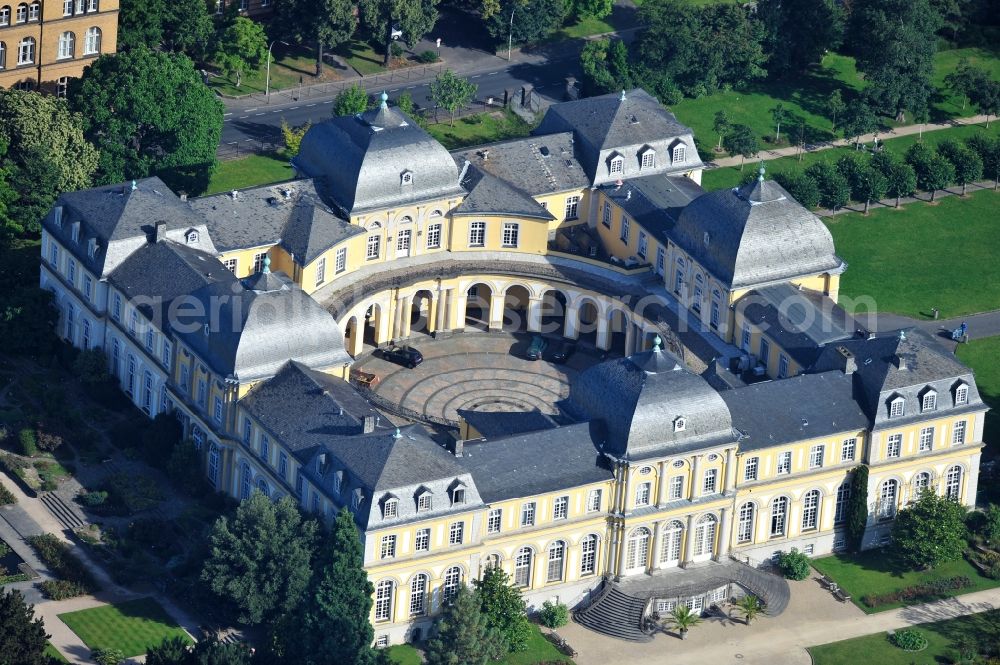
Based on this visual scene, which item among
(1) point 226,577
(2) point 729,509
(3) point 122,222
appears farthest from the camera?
(3) point 122,222

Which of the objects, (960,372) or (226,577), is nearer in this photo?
(226,577)

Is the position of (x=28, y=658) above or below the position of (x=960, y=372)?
below

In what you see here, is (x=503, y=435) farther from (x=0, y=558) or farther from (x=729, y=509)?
(x=0, y=558)

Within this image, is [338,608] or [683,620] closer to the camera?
[338,608]

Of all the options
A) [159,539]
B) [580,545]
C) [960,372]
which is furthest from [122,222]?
[960,372]

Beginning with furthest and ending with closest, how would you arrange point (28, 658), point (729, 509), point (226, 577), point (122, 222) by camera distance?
point (122, 222) → point (729, 509) → point (226, 577) → point (28, 658)

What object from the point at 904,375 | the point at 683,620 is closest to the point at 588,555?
the point at 683,620

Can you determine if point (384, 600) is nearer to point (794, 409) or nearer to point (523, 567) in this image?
point (523, 567)
